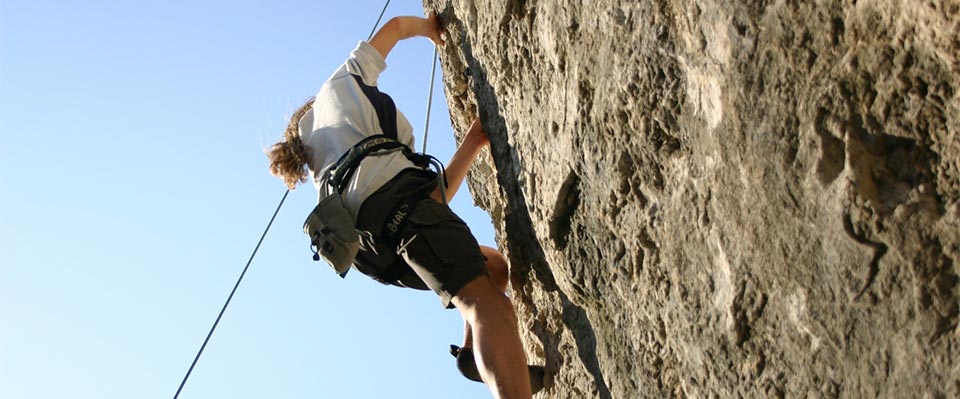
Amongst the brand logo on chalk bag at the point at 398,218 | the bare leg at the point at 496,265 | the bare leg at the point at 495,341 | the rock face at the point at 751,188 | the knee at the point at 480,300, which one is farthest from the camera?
the bare leg at the point at 496,265

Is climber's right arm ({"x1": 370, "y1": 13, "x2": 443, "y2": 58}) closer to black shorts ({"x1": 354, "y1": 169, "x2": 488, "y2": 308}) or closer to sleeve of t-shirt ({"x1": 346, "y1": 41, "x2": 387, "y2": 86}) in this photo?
sleeve of t-shirt ({"x1": 346, "y1": 41, "x2": 387, "y2": 86})

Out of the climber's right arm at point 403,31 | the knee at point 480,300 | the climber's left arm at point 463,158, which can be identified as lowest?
the knee at point 480,300

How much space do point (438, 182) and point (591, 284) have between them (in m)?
0.89

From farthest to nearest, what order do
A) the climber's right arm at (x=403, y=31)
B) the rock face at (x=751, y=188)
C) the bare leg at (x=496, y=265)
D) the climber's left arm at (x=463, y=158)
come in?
the climber's right arm at (x=403, y=31) → the bare leg at (x=496, y=265) → the climber's left arm at (x=463, y=158) → the rock face at (x=751, y=188)

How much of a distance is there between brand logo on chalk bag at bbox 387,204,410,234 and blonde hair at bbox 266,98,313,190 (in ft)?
2.32

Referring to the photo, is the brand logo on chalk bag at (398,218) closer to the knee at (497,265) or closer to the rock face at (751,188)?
the rock face at (751,188)

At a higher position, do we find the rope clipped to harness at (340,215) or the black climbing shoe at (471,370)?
the rope clipped to harness at (340,215)

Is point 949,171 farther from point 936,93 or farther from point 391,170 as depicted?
point 391,170

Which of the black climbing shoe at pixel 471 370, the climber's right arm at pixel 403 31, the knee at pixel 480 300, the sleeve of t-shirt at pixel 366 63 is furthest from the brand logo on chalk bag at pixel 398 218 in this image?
the climber's right arm at pixel 403 31

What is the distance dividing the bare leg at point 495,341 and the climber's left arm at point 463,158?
70 cm

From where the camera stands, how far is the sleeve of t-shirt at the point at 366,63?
441cm

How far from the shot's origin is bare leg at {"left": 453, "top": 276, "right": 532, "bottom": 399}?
359cm

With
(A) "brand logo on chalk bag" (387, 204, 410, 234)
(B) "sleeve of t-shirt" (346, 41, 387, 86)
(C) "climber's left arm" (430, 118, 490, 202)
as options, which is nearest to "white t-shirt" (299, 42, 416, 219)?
(B) "sleeve of t-shirt" (346, 41, 387, 86)

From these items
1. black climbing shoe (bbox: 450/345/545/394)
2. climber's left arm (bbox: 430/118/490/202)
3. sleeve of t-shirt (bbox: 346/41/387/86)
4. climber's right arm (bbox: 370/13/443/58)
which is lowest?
black climbing shoe (bbox: 450/345/545/394)
